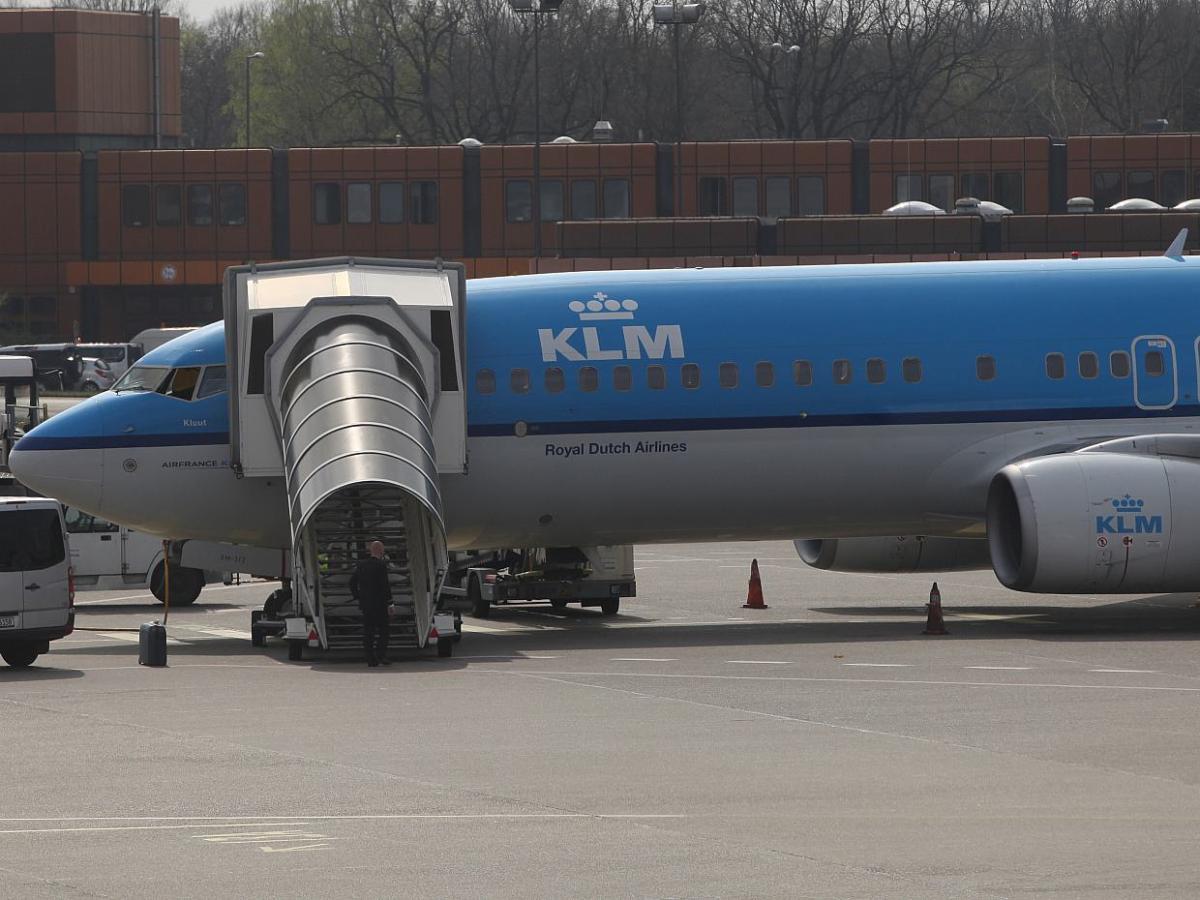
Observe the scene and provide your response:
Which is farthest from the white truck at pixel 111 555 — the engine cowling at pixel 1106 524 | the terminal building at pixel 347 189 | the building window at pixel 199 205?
the building window at pixel 199 205

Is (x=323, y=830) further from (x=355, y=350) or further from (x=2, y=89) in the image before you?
(x=2, y=89)

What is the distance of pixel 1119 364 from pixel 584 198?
2579 inches

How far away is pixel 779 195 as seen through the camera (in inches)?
3615

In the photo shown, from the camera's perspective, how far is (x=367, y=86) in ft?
440

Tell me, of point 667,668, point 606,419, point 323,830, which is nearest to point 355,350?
point 606,419

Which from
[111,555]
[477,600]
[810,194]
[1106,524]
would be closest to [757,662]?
[1106,524]

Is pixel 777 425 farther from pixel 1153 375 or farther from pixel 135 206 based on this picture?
pixel 135 206

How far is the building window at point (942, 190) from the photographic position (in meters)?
90.3

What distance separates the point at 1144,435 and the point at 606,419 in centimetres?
722

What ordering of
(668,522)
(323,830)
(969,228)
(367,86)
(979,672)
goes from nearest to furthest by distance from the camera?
(323,830) → (979,672) → (668,522) → (969,228) → (367,86)

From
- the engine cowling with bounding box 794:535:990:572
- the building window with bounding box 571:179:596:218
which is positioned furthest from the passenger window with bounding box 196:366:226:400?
the building window with bounding box 571:179:596:218

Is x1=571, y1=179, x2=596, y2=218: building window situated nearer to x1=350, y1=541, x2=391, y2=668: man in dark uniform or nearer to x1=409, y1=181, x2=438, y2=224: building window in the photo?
x1=409, y1=181, x2=438, y2=224: building window

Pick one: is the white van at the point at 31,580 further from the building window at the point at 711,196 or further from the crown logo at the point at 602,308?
the building window at the point at 711,196

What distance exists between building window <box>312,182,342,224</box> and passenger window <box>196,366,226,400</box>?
6884cm
